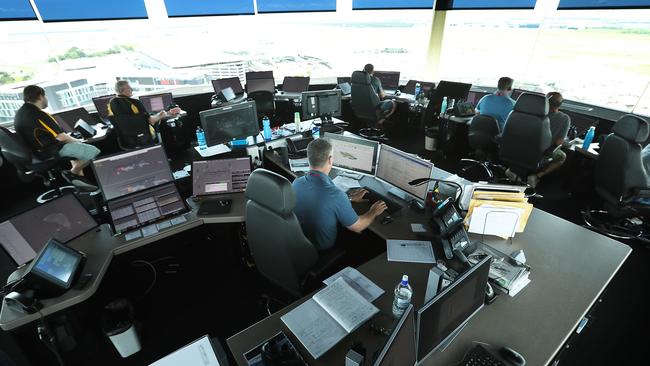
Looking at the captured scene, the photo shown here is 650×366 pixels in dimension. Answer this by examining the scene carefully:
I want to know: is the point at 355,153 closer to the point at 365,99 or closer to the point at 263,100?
the point at 365,99

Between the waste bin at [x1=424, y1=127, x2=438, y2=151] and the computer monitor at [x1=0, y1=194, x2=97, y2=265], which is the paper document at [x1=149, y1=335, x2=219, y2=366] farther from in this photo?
the waste bin at [x1=424, y1=127, x2=438, y2=151]

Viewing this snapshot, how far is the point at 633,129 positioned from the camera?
2773mm

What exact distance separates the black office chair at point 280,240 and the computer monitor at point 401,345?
91 cm

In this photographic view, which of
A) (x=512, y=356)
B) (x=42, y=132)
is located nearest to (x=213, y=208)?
(x=512, y=356)

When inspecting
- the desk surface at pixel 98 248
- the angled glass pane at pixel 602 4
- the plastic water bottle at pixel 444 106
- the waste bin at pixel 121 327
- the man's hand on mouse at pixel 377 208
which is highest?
the angled glass pane at pixel 602 4

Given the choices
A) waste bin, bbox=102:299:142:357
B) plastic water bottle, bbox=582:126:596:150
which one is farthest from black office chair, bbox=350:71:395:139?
waste bin, bbox=102:299:142:357

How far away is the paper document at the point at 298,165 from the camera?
3109 mm

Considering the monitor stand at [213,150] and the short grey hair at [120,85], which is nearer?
the monitor stand at [213,150]

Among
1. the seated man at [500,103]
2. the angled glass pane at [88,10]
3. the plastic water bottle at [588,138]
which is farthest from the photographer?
the angled glass pane at [88,10]

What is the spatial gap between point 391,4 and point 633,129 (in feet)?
17.1

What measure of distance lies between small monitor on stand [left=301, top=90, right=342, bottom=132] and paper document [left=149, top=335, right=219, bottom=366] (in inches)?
115

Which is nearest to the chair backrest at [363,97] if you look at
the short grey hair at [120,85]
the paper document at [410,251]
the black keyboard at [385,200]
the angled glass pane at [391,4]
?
the angled glass pane at [391,4]

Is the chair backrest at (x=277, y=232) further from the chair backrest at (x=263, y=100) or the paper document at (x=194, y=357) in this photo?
the chair backrest at (x=263, y=100)

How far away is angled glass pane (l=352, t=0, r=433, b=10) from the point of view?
6.34m
